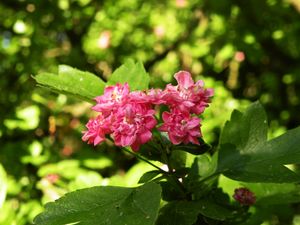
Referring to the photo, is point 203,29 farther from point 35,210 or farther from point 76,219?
point 76,219

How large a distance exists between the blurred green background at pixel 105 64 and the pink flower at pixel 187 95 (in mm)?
564

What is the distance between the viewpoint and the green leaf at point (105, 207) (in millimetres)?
876

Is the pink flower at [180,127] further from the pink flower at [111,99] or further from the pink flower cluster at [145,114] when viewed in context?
the pink flower at [111,99]

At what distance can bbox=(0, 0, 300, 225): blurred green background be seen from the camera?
2199mm

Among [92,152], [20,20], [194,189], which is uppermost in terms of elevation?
[194,189]

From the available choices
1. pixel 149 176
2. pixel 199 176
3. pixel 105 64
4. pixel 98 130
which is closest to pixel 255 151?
pixel 199 176

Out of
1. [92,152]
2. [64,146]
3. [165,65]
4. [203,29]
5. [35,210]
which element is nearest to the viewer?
[35,210]

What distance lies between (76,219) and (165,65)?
2906mm

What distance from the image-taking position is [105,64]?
3613mm

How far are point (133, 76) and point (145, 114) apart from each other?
0.20 meters

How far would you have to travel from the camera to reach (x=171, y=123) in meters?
0.99

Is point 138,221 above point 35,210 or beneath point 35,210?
above

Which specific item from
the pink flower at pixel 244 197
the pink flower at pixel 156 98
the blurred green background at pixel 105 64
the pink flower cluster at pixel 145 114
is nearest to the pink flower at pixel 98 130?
the pink flower cluster at pixel 145 114

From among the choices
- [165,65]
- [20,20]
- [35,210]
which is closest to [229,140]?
[35,210]
